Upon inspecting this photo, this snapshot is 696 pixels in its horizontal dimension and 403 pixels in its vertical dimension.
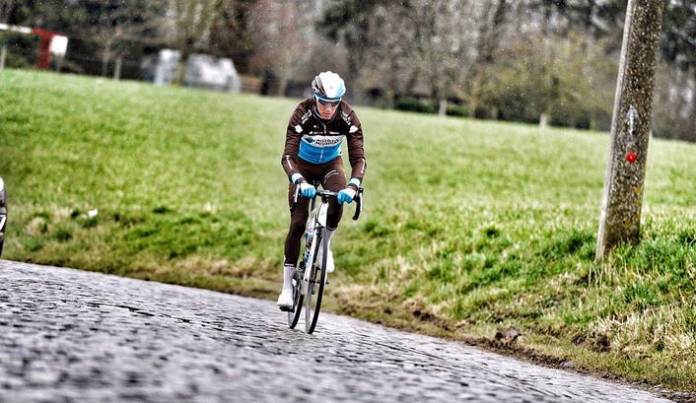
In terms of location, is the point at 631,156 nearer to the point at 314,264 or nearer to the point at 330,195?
the point at 330,195

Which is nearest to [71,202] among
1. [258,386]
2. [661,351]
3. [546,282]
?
[546,282]

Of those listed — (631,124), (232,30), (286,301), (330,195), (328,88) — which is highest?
(232,30)

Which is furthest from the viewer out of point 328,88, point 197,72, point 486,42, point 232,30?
point 197,72

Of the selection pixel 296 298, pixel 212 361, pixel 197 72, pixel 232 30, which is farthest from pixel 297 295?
pixel 197 72

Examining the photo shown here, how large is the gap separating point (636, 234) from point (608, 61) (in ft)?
109

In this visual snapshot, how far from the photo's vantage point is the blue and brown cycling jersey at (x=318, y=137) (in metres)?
9.81

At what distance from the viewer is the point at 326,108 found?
31.5 feet

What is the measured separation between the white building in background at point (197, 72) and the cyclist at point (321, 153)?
5873 centimetres

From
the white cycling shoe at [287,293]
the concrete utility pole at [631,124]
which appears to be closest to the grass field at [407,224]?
the concrete utility pole at [631,124]

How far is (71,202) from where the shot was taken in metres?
22.1

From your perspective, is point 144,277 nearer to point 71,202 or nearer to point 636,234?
point 71,202

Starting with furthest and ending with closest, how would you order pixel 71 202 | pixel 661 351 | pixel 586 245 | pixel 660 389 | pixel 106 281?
pixel 71 202
pixel 586 245
pixel 106 281
pixel 661 351
pixel 660 389

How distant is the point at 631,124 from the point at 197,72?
192ft

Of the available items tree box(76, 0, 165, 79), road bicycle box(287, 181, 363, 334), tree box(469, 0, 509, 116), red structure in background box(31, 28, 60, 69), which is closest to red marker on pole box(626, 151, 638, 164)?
road bicycle box(287, 181, 363, 334)
